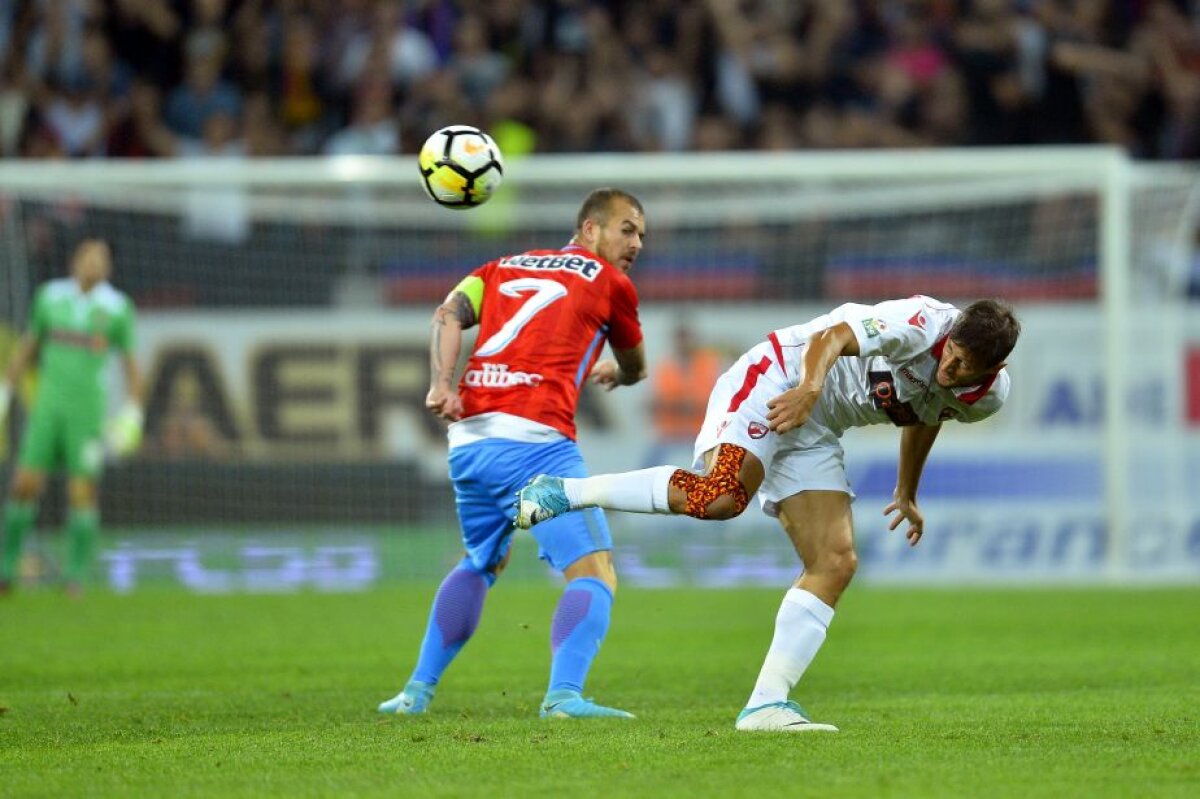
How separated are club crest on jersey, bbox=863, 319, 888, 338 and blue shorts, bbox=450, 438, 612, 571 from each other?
1.36 meters

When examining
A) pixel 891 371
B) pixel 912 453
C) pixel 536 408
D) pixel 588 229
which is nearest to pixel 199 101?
pixel 588 229

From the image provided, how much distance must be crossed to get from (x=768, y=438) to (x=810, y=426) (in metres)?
0.24

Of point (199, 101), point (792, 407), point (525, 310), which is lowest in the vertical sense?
point (792, 407)

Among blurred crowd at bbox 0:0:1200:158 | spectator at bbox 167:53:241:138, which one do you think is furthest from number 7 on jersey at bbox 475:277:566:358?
spectator at bbox 167:53:241:138

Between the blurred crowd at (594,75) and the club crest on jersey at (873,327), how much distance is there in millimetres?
13195

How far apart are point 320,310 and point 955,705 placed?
1036cm

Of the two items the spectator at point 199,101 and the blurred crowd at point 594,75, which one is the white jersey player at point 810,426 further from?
the spectator at point 199,101

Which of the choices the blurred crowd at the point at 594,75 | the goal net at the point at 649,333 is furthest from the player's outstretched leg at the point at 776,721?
the blurred crowd at the point at 594,75

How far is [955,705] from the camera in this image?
24.5 ft

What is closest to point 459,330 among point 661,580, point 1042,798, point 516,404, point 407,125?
point 516,404

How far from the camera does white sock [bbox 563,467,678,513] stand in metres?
6.50

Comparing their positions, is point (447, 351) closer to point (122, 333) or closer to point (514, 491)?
point (514, 491)

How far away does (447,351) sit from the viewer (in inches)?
283

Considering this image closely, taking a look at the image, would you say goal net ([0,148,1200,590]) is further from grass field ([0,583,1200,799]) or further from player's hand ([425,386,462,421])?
player's hand ([425,386,462,421])
